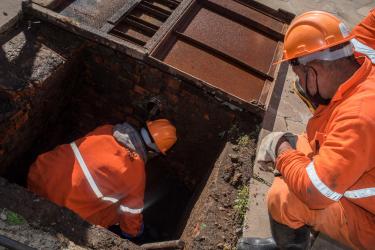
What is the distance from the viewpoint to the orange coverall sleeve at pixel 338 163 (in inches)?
80.2

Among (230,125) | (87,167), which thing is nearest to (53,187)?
(87,167)

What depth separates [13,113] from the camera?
3.27 metres

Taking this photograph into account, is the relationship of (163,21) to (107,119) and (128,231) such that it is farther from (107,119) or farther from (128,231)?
(128,231)

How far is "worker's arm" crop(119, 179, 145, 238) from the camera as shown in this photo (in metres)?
3.30

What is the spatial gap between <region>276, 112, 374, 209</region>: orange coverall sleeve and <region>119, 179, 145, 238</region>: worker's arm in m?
1.48

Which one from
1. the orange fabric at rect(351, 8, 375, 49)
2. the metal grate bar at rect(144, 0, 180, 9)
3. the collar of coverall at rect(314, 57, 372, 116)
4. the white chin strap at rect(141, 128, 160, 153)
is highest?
the metal grate bar at rect(144, 0, 180, 9)

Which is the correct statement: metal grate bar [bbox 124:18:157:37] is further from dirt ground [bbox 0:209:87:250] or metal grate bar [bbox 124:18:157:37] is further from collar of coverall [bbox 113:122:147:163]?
dirt ground [bbox 0:209:87:250]

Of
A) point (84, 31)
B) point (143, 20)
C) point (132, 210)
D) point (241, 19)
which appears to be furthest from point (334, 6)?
point (132, 210)

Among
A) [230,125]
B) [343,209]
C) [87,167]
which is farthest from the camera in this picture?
[230,125]

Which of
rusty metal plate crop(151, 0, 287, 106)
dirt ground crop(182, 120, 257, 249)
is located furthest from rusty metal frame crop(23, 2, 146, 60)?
dirt ground crop(182, 120, 257, 249)

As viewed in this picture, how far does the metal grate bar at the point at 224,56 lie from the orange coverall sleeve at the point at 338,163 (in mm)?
1860

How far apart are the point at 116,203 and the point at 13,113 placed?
1199mm

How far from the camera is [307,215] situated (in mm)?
2805

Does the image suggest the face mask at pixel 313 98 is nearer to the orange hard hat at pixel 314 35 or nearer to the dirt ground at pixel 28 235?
the orange hard hat at pixel 314 35
